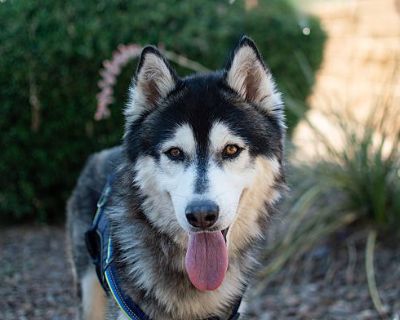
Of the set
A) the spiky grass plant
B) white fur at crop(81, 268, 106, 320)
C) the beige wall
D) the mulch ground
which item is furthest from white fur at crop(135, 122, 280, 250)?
the beige wall

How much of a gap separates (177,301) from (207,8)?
161 inches

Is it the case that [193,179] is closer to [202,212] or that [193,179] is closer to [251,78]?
[202,212]

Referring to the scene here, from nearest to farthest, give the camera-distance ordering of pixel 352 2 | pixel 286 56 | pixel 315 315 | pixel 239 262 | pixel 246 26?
pixel 239 262
pixel 315 315
pixel 246 26
pixel 286 56
pixel 352 2

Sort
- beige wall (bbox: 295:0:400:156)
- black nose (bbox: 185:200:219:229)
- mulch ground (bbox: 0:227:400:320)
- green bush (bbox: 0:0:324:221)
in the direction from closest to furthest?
black nose (bbox: 185:200:219:229) < mulch ground (bbox: 0:227:400:320) < green bush (bbox: 0:0:324:221) < beige wall (bbox: 295:0:400:156)

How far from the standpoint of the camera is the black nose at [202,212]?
87.0 inches

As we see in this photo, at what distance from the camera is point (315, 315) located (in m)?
3.98

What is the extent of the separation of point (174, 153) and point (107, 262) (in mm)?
666

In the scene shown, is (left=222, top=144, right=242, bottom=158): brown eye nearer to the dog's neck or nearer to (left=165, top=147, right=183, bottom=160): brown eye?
(left=165, top=147, right=183, bottom=160): brown eye

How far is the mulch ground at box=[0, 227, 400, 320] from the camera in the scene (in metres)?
4.03

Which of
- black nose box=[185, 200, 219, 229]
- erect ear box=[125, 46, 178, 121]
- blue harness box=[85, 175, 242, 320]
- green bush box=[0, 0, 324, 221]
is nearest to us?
black nose box=[185, 200, 219, 229]

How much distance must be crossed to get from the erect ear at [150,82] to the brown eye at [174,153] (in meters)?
0.33

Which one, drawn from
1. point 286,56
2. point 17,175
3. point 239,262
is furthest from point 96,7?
point 239,262

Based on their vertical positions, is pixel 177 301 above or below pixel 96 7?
below

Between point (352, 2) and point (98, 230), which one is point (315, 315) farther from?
point (352, 2)
